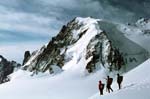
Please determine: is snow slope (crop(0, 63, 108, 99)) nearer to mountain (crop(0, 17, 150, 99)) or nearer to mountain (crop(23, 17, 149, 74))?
mountain (crop(0, 17, 150, 99))

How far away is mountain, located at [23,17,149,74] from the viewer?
14650cm

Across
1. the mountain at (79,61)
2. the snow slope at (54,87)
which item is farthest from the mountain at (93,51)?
the snow slope at (54,87)

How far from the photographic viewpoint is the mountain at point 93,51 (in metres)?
146

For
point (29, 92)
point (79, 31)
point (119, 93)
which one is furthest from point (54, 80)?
point (119, 93)

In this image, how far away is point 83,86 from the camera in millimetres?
127875

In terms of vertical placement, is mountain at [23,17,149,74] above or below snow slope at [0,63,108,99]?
above

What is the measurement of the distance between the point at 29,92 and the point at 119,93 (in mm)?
93399

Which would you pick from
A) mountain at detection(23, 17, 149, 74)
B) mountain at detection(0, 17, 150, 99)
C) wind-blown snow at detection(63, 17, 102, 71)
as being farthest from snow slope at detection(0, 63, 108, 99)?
wind-blown snow at detection(63, 17, 102, 71)

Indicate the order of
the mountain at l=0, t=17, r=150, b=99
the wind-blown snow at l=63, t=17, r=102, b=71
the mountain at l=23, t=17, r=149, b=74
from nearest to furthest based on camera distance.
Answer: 1. the mountain at l=0, t=17, r=150, b=99
2. the mountain at l=23, t=17, r=149, b=74
3. the wind-blown snow at l=63, t=17, r=102, b=71

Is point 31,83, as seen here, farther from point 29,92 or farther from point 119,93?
point 119,93

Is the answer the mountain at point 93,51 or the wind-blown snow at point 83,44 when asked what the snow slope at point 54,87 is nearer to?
the mountain at point 93,51

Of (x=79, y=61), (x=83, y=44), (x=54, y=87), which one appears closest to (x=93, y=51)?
(x=79, y=61)

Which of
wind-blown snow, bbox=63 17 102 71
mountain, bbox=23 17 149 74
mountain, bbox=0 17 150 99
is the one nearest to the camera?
mountain, bbox=0 17 150 99

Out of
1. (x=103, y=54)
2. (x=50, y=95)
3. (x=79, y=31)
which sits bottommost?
(x=50, y=95)
